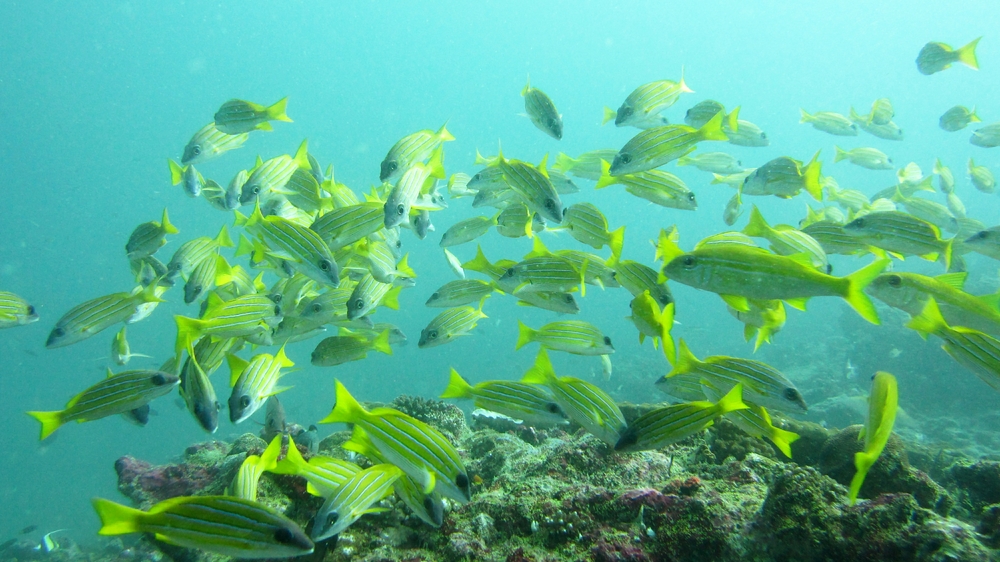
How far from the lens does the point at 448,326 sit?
15.3 feet

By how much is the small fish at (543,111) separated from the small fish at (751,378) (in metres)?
3.06

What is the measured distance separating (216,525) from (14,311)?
4.43m

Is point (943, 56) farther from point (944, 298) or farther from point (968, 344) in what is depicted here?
point (968, 344)

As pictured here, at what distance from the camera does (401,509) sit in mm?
2988

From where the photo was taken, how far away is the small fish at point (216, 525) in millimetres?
1689

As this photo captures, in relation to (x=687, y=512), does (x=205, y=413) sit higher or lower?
higher

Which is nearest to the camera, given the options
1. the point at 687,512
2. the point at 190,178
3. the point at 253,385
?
the point at 687,512

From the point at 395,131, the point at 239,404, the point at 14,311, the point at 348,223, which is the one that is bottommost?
the point at 239,404

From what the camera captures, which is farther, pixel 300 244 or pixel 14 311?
pixel 14 311

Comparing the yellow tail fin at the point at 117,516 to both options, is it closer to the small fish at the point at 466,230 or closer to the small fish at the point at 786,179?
the small fish at the point at 466,230

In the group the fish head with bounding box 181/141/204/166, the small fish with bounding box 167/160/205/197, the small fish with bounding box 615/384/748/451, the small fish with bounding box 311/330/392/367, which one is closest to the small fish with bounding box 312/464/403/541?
the small fish with bounding box 615/384/748/451

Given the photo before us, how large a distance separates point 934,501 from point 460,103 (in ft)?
517

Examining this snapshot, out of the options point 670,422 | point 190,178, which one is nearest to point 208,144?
point 190,178

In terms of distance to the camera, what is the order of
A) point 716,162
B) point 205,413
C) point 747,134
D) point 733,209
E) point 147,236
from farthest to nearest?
1. point 716,162
2. point 747,134
3. point 733,209
4. point 147,236
5. point 205,413
